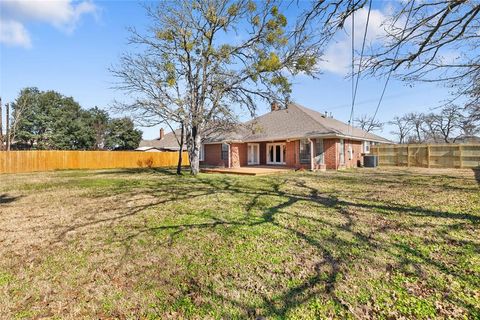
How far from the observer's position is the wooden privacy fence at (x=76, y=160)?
19.0m

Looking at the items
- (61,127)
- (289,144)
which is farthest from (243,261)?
(61,127)

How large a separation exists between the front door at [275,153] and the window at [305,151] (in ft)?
6.85

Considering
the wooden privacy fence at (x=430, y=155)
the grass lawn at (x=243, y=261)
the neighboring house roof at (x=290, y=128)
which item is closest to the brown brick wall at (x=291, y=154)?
the neighboring house roof at (x=290, y=128)

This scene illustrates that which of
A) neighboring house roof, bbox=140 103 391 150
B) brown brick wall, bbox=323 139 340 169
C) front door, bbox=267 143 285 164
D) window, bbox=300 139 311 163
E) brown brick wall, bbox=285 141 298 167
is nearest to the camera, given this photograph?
neighboring house roof, bbox=140 103 391 150

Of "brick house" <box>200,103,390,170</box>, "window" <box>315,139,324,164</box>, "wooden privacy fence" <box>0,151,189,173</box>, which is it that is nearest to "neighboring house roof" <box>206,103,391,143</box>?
"brick house" <box>200,103,390,170</box>

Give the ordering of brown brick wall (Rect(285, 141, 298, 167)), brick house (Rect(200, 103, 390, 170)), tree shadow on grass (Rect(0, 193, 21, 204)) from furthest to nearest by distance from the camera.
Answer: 1. brown brick wall (Rect(285, 141, 298, 167))
2. brick house (Rect(200, 103, 390, 170))
3. tree shadow on grass (Rect(0, 193, 21, 204))

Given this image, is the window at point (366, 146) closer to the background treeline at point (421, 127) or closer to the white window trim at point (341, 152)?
the white window trim at point (341, 152)

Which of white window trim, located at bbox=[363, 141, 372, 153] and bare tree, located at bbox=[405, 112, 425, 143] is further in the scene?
bare tree, located at bbox=[405, 112, 425, 143]

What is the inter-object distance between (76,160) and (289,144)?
59.1ft

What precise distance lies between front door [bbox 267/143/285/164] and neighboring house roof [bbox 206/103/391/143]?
1297 mm

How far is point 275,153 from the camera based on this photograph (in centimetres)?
2084

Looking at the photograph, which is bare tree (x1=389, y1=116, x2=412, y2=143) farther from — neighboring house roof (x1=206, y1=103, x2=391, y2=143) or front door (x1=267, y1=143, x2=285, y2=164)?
front door (x1=267, y1=143, x2=285, y2=164)

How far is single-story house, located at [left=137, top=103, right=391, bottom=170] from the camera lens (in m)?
17.2

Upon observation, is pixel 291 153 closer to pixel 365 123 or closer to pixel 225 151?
pixel 225 151
